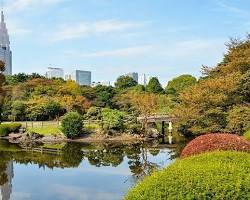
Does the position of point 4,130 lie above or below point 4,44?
below

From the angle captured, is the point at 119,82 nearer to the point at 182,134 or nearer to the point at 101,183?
the point at 182,134

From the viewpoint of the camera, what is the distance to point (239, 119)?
26.0 meters

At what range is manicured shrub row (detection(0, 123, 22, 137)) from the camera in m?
39.3

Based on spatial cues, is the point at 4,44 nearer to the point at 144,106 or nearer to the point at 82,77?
the point at 82,77

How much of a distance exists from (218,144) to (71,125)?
1076 inches

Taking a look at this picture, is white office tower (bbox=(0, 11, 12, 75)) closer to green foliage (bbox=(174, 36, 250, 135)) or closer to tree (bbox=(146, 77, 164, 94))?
tree (bbox=(146, 77, 164, 94))

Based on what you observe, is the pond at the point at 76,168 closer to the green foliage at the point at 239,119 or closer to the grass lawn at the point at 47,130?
the green foliage at the point at 239,119

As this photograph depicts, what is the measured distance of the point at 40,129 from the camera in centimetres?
3988

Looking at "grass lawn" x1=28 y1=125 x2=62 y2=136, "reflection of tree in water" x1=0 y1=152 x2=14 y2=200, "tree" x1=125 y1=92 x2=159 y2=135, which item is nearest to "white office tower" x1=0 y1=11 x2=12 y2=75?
"grass lawn" x1=28 y1=125 x2=62 y2=136

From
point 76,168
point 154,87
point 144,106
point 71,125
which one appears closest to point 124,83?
point 154,87

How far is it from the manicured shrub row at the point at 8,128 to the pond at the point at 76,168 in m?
4.38

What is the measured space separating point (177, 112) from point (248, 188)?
26.4 m

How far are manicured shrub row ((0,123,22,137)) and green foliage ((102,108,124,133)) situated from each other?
8173 mm

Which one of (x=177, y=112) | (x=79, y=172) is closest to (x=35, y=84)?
(x=177, y=112)
